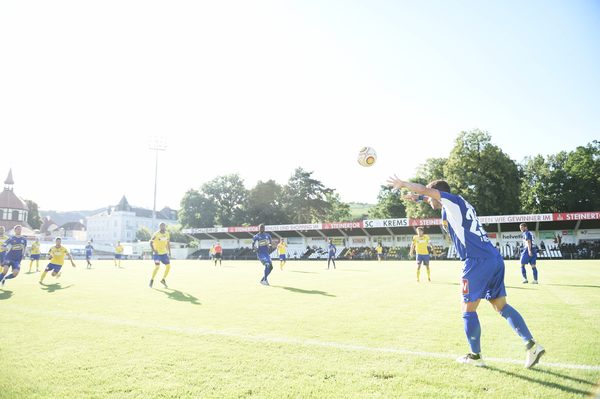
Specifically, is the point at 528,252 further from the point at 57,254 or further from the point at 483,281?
the point at 57,254

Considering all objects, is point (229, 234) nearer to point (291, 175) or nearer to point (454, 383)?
point (291, 175)

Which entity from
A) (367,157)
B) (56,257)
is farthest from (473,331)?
(56,257)

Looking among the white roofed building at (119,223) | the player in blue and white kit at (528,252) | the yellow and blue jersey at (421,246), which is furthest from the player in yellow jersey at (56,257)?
the white roofed building at (119,223)

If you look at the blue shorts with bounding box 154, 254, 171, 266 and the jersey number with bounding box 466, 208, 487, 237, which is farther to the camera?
the blue shorts with bounding box 154, 254, 171, 266

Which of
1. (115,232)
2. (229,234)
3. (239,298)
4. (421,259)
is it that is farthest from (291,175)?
(115,232)

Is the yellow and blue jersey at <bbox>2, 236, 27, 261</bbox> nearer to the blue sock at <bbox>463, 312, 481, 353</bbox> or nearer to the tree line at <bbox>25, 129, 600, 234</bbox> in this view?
the blue sock at <bbox>463, 312, 481, 353</bbox>

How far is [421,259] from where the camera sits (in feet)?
48.5

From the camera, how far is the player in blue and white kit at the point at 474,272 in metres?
4.26

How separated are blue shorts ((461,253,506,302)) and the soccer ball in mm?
3423

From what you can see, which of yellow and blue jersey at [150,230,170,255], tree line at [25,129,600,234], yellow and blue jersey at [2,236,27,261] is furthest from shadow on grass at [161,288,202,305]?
tree line at [25,129,600,234]

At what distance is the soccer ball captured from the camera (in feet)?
24.3

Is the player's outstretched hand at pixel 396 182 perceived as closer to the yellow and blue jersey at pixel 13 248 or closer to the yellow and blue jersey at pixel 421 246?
the yellow and blue jersey at pixel 421 246

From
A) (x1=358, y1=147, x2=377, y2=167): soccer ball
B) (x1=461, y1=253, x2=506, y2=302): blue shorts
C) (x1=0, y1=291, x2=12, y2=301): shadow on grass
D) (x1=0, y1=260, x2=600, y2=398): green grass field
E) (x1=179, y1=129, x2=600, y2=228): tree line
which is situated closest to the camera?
(x1=0, y1=260, x2=600, y2=398): green grass field

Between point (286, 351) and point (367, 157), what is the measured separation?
432 cm
